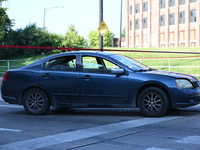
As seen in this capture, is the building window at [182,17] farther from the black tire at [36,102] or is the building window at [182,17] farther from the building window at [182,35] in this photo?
the black tire at [36,102]

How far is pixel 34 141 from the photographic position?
6.98 m

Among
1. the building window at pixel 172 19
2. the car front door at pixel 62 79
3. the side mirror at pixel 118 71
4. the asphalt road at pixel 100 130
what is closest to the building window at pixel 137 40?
the building window at pixel 172 19

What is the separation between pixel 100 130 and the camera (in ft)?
25.9

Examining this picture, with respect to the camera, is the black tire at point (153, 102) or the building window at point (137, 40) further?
the building window at point (137, 40)

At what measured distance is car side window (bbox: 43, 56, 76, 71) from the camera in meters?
10.2

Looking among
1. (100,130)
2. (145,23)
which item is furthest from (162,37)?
(100,130)

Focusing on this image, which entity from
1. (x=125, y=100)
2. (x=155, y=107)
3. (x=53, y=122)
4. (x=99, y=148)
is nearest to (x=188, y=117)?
(x=155, y=107)

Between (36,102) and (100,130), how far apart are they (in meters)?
2.77

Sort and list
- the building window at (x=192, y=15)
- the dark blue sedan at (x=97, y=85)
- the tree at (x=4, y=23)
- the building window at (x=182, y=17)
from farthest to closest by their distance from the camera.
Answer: the building window at (x=182, y=17)
the building window at (x=192, y=15)
the tree at (x=4, y=23)
the dark blue sedan at (x=97, y=85)

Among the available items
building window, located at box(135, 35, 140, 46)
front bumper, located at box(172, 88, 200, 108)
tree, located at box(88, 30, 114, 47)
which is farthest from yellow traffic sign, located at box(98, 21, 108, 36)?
tree, located at box(88, 30, 114, 47)

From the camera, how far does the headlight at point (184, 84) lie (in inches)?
364

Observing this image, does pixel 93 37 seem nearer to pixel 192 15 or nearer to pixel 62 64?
pixel 192 15

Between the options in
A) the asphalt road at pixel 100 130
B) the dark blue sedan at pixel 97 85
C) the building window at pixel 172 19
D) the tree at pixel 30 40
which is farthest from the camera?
the building window at pixel 172 19

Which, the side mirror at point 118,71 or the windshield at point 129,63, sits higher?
the windshield at point 129,63
